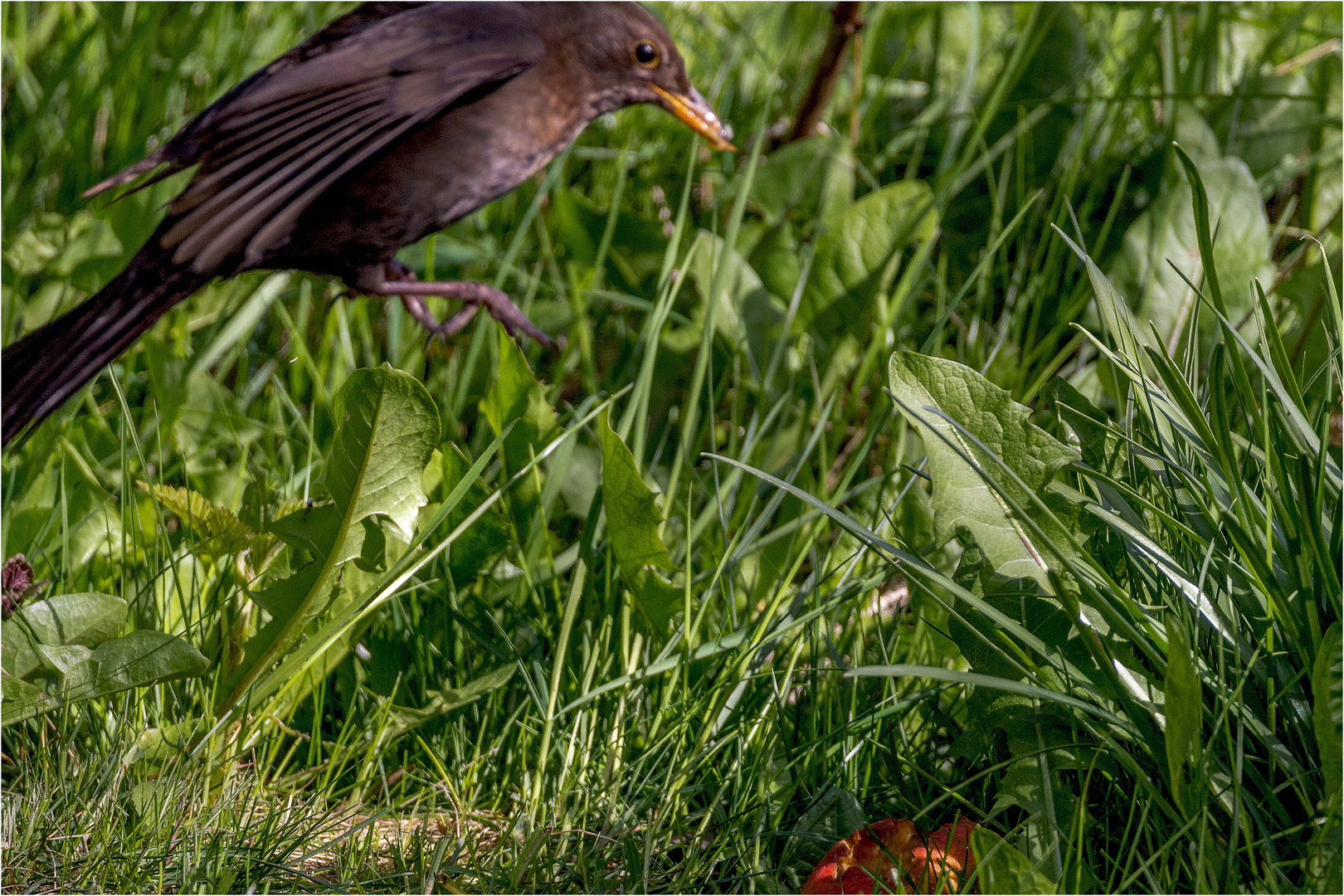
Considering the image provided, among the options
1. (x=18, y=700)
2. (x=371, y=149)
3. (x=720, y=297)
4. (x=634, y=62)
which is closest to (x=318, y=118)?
(x=371, y=149)

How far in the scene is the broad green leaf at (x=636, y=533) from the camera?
158cm

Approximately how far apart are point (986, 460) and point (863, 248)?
1.28 m

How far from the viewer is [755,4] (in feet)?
14.5

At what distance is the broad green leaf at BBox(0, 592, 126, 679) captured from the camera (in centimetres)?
149

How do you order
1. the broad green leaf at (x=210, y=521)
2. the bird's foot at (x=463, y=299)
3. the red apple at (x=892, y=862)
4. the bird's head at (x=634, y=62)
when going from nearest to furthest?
the red apple at (x=892, y=862) → the broad green leaf at (x=210, y=521) → the bird's foot at (x=463, y=299) → the bird's head at (x=634, y=62)

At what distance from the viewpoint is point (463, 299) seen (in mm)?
2402

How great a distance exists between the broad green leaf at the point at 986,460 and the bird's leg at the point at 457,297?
1025 millimetres

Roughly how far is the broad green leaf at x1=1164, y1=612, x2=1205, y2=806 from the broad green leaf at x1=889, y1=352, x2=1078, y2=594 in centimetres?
27

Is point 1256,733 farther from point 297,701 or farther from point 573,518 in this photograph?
point 573,518

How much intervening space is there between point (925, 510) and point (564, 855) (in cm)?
82

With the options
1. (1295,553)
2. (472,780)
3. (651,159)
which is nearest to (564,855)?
(472,780)

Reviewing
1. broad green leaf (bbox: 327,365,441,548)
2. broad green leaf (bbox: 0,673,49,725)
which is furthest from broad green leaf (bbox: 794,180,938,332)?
broad green leaf (bbox: 0,673,49,725)

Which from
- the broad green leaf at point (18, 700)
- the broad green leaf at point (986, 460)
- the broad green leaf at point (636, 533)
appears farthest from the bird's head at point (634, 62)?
the broad green leaf at point (18, 700)

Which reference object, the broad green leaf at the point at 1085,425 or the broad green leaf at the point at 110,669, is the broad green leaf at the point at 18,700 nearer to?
the broad green leaf at the point at 110,669
